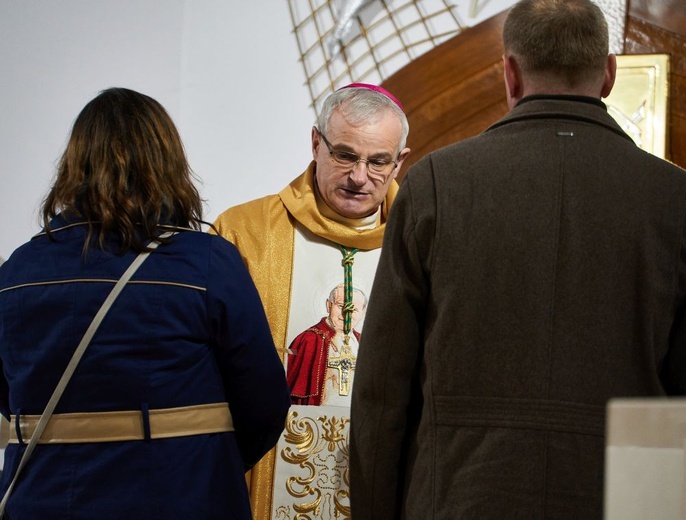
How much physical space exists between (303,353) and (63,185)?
3.47 ft

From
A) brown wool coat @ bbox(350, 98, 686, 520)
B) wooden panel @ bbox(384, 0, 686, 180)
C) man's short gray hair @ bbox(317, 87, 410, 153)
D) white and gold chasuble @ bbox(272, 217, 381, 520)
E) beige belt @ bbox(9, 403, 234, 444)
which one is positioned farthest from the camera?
wooden panel @ bbox(384, 0, 686, 180)

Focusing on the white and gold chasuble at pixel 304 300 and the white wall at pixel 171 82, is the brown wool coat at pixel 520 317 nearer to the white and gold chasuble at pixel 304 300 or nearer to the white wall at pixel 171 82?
the white and gold chasuble at pixel 304 300

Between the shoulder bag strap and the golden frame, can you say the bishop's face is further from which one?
the shoulder bag strap

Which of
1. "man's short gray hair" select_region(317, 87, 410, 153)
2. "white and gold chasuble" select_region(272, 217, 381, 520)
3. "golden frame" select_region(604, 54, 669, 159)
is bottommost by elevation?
"white and gold chasuble" select_region(272, 217, 381, 520)

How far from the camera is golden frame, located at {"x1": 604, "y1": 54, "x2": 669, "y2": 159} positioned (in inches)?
136

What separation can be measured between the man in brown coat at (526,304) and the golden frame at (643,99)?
1627 millimetres

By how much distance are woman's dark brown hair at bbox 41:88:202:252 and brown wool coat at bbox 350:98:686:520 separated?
18.6 inches

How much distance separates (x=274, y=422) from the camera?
7.20 feet

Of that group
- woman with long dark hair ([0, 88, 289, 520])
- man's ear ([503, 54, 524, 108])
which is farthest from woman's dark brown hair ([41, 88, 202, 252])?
man's ear ([503, 54, 524, 108])

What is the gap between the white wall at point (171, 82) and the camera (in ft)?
13.3

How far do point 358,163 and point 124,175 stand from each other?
1.07 meters

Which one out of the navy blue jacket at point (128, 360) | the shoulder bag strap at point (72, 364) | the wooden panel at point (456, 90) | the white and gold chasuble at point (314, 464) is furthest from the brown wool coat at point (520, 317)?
the wooden panel at point (456, 90)

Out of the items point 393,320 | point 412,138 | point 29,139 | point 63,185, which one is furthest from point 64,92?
point 393,320

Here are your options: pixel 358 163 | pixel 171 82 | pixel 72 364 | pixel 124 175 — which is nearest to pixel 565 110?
pixel 124 175
